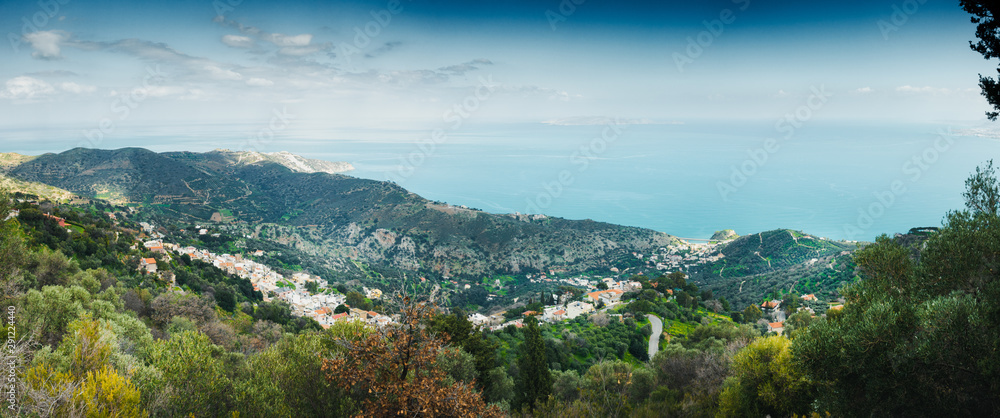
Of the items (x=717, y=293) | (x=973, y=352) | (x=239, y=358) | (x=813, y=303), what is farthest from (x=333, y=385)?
(x=717, y=293)

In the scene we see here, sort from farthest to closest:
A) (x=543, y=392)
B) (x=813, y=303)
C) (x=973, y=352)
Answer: (x=813, y=303) < (x=543, y=392) < (x=973, y=352)

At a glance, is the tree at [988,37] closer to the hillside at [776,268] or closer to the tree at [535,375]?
the tree at [535,375]

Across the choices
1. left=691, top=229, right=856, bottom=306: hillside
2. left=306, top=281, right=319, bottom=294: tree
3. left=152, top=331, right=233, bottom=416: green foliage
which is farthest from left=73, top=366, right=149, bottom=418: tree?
left=691, top=229, right=856, bottom=306: hillside

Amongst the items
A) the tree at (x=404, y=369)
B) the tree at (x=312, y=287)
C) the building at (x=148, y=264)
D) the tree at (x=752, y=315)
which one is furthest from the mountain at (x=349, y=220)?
the tree at (x=404, y=369)

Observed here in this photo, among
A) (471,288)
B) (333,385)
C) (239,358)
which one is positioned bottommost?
(471,288)

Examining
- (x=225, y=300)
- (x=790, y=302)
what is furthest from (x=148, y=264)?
(x=790, y=302)

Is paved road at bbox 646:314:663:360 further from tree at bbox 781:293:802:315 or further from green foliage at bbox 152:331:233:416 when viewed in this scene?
green foliage at bbox 152:331:233:416

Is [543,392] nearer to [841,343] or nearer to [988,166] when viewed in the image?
[841,343]
